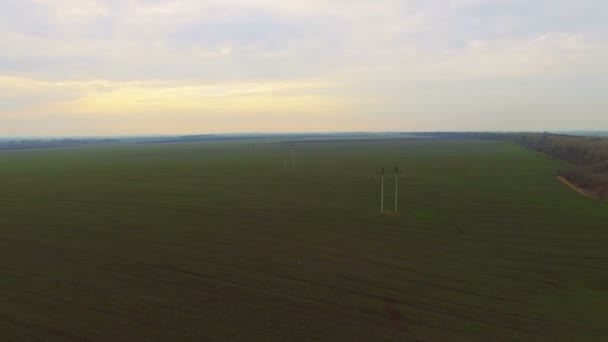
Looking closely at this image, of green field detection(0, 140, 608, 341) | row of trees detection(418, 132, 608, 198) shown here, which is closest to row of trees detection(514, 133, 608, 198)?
row of trees detection(418, 132, 608, 198)

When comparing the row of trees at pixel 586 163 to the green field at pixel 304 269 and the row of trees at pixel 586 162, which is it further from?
the green field at pixel 304 269

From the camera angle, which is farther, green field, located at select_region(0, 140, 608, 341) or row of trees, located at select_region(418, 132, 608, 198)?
row of trees, located at select_region(418, 132, 608, 198)

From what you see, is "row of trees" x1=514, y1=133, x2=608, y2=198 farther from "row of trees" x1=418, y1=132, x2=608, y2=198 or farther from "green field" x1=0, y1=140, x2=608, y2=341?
"green field" x1=0, y1=140, x2=608, y2=341

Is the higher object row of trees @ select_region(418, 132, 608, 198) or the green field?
row of trees @ select_region(418, 132, 608, 198)

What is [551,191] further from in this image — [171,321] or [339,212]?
[171,321]

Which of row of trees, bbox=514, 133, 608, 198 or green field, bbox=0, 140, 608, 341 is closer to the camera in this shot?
green field, bbox=0, 140, 608, 341

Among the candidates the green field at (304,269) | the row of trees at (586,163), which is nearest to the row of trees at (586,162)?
the row of trees at (586,163)

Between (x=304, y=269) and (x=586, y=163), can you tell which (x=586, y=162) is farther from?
(x=304, y=269)

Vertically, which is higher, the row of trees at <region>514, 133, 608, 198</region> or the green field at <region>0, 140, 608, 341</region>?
the row of trees at <region>514, 133, 608, 198</region>
